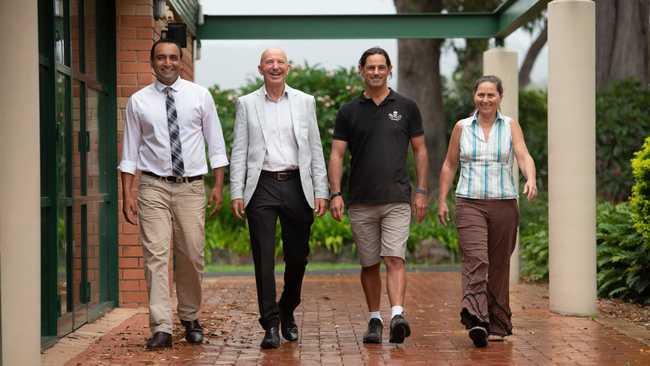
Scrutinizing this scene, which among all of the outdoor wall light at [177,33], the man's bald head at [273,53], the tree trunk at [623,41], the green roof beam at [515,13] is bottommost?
the man's bald head at [273,53]

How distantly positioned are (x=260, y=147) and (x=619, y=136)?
12.0 metres

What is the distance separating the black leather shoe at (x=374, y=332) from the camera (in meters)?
8.03

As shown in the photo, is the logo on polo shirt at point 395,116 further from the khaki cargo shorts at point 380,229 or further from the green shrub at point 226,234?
the green shrub at point 226,234

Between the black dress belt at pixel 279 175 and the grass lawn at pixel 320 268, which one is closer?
the black dress belt at pixel 279 175

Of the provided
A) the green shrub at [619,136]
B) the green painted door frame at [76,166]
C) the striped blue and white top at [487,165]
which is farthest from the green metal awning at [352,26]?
the green shrub at [619,136]

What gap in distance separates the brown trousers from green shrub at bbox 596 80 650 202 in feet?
35.3

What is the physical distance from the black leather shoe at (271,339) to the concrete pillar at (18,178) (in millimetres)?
1874

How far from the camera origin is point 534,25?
30219 millimetres

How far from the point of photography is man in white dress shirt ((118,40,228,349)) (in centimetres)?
777

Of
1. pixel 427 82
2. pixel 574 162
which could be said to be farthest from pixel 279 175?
pixel 427 82

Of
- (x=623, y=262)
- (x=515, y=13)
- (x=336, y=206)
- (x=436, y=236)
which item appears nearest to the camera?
(x=336, y=206)

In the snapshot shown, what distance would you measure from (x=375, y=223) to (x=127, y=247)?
2820mm

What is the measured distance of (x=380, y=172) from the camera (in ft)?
26.2

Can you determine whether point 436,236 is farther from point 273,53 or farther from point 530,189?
point 273,53
